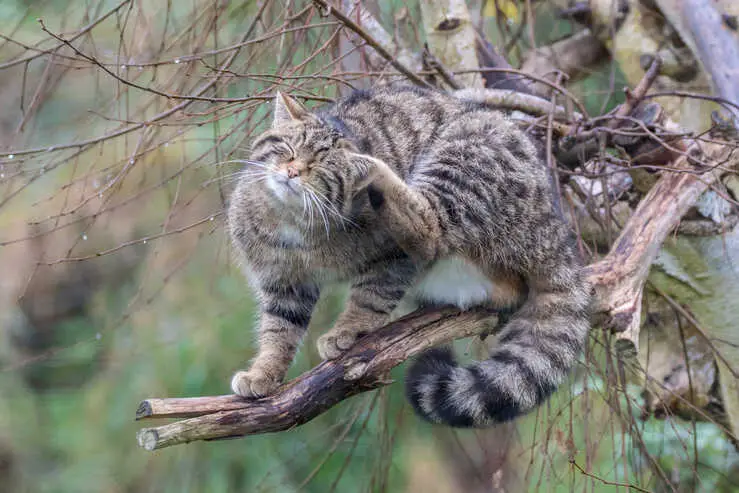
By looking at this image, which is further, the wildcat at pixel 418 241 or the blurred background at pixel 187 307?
the blurred background at pixel 187 307

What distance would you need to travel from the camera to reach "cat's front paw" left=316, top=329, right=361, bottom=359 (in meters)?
1.99

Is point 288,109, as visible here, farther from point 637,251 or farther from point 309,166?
point 637,251

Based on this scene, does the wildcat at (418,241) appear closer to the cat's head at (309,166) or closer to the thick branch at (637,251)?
the cat's head at (309,166)

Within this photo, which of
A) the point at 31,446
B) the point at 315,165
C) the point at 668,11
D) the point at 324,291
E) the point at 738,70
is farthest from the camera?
the point at 31,446

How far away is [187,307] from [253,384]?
1.93 m

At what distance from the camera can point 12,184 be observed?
222cm

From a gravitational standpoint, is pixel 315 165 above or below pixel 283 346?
above

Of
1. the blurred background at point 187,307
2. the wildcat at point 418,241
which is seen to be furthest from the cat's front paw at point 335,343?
the blurred background at point 187,307

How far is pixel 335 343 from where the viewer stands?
6.58 feet

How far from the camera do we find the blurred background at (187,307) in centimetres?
237

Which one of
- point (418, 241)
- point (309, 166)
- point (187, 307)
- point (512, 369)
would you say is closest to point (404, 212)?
point (418, 241)

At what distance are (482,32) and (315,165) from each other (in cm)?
179

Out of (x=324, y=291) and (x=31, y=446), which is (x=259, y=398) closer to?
(x=324, y=291)

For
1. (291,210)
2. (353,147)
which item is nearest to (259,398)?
(291,210)
